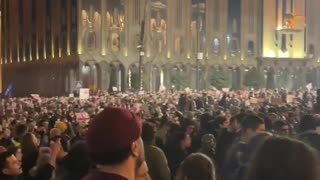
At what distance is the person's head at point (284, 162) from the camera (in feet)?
9.45

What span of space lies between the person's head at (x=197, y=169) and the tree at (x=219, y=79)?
2177 inches

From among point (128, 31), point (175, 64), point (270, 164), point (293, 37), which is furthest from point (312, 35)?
point (270, 164)

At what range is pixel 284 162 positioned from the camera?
2902mm

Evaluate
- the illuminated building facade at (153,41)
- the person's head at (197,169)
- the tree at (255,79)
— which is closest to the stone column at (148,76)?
the illuminated building facade at (153,41)

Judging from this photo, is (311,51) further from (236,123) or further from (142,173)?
(142,173)

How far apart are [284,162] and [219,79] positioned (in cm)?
5718

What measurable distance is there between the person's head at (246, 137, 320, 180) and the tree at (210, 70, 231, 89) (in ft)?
186

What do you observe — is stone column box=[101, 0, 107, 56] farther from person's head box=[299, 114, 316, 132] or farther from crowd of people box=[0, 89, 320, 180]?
person's head box=[299, 114, 316, 132]

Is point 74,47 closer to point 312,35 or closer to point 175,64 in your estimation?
point 175,64

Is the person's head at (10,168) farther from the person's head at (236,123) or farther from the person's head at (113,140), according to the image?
the person's head at (113,140)

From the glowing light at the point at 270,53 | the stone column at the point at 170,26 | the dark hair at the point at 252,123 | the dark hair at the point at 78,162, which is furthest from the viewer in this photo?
the glowing light at the point at 270,53

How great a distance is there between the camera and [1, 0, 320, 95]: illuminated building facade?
2234 inches

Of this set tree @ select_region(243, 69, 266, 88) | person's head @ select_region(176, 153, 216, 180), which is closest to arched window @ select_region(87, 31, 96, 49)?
tree @ select_region(243, 69, 266, 88)

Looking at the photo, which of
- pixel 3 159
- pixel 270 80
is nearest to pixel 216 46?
pixel 270 80
